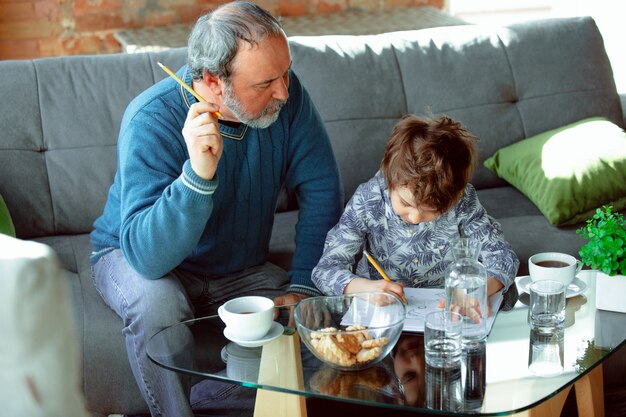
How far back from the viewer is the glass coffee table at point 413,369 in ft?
4.96

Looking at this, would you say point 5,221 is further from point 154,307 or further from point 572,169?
point 572,169

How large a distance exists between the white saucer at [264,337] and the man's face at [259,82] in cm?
53

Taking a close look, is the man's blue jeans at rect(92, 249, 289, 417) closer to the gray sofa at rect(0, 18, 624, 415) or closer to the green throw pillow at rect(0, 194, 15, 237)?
the gray sofa at rect(0, 18, 624, 415)

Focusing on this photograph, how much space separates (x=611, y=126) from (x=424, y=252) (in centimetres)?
93

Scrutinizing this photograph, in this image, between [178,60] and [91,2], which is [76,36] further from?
[178,60]

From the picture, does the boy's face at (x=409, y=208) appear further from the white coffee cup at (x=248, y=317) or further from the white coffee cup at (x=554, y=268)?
the white coffee cup at (x=248, y=317)

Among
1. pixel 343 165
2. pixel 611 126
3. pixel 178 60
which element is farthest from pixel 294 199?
pixel 611 126

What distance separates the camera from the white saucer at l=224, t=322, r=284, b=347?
168cm

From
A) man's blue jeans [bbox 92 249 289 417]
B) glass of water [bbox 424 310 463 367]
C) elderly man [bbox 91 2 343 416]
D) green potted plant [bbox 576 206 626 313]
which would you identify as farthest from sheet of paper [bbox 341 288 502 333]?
man's blue jeans [bbox 92 249 289 417]

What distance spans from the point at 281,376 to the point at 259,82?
2.30 ft

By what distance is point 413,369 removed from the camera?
1.61m

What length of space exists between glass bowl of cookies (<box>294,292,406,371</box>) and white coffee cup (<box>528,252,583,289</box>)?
37 centimetres

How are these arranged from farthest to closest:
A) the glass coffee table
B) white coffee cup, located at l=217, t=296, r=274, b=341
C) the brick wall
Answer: the brick wall
white coffee cup, located at l=217, t=296, r=274, b=341
the glass coffee table

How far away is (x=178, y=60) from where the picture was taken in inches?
103
